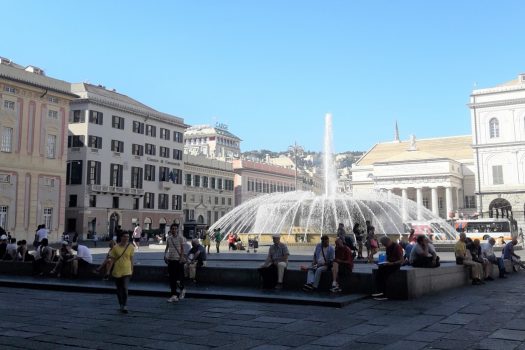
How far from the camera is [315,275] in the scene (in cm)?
1142

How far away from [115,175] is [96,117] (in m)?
7.12

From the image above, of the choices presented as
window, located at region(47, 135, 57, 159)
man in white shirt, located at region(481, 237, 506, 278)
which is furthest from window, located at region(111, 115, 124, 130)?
man in white shirt, located at region(481, 237, 506, 278)

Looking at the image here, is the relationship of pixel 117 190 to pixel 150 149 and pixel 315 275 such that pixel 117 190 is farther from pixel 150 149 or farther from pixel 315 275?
pixel 315 275

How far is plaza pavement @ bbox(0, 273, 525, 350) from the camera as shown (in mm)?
6797

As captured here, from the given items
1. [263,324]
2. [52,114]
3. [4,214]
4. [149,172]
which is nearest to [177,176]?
[149,172]

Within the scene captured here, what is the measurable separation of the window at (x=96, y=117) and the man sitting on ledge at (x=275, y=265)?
1978 inches

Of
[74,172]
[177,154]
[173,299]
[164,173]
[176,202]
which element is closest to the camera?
[173,299]

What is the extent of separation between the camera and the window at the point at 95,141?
57284 millimetres

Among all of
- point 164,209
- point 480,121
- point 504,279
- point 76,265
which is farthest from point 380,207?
point 480,121

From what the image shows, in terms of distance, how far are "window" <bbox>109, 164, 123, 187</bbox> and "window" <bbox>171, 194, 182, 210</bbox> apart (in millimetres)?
10206

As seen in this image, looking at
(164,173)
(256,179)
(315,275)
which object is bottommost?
(315,275)

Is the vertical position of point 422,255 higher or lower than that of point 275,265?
higher

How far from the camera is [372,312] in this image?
361 inches

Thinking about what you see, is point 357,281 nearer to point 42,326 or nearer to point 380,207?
point 42,326
